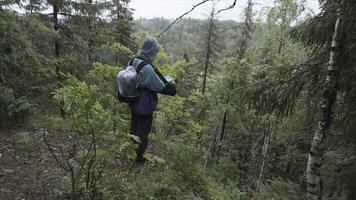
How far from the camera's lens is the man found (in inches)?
194

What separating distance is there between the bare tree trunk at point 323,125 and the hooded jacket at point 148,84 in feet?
7.51

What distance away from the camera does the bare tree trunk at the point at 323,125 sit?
3.34 m

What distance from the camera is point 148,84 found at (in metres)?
4.90

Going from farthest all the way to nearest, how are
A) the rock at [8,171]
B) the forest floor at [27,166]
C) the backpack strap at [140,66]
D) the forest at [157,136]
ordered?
the backpack strap at [140,66] → the rock at [8,171] → the forest floor at [27,166] → the forest at [157,136]

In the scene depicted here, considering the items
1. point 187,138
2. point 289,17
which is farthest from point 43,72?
point 289,17

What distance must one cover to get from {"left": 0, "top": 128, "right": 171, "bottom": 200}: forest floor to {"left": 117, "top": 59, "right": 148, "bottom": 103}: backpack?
57.7 inches

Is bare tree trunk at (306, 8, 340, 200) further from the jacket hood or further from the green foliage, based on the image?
the green foliage

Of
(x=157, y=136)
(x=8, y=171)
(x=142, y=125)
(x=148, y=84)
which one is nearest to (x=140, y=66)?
(x=148, y=84)

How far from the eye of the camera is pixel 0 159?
4930 mm

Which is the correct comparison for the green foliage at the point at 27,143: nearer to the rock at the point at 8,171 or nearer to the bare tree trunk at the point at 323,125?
the rock at the point at 8,171

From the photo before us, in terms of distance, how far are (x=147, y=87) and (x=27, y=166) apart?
7.22ft

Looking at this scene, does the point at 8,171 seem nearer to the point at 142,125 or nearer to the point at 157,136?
the point at 142,125

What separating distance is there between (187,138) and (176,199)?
1575mm

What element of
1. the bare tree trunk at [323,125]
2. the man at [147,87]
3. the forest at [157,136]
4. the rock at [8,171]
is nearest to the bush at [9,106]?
the forest at [157,136]
